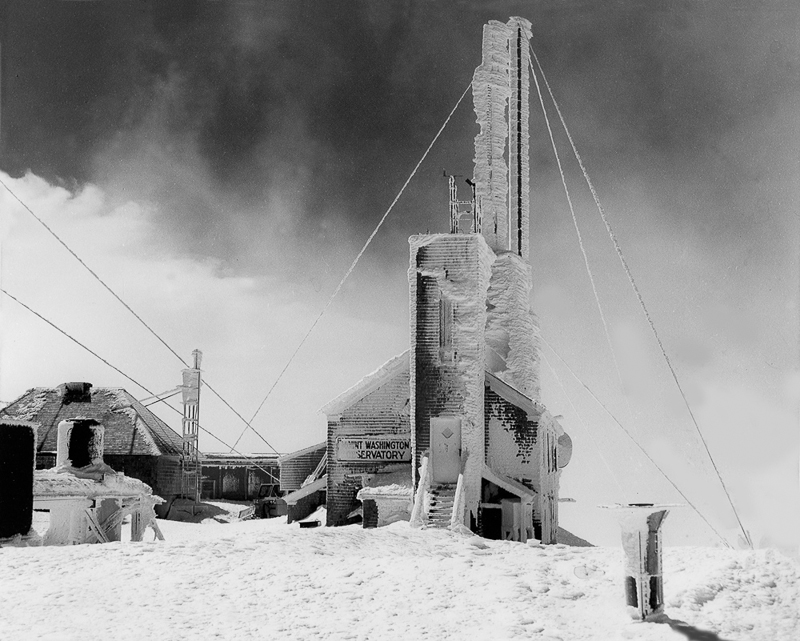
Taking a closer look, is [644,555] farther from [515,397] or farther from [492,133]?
[492,133]

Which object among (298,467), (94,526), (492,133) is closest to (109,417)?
(298,467)

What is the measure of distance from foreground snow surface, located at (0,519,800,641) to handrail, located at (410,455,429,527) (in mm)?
4598

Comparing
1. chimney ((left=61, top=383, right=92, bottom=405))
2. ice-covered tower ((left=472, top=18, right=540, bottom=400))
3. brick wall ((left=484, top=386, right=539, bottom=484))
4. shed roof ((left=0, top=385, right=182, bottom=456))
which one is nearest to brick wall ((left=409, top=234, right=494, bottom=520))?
brick wall ((left=484, top=386, right=539, bottom=484))

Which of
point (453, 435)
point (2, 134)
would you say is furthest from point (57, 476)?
point (453, 435)

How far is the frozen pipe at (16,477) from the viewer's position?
50.0ft

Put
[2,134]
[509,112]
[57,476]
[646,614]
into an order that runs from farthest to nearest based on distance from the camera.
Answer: [509,112] → [57,476] → [2,134] → [646,614]

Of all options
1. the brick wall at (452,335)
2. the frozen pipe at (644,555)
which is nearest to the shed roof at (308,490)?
the brick wall at (452,335)

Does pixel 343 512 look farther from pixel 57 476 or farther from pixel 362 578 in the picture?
pixel 362 578

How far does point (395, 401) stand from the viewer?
23.5m

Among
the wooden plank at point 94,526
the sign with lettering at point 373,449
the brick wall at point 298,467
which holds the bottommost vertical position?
the wooden plank at point 94,526

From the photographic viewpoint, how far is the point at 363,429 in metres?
23.6

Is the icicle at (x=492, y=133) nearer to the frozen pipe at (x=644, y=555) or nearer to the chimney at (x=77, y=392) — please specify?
the frozen pipe at (x=644, y=555)

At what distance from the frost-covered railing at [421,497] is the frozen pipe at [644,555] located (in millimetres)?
8621

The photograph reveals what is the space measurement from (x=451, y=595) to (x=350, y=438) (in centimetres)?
1328
